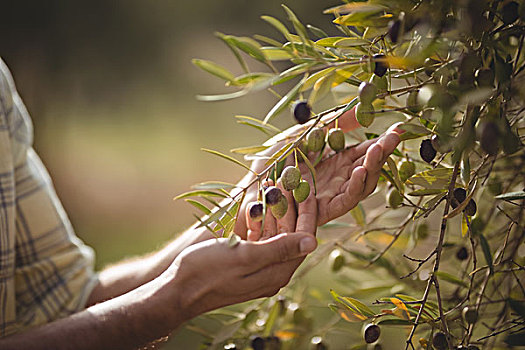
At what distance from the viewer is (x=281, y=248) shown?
579 mm

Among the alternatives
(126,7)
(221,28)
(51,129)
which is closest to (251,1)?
(221,28)

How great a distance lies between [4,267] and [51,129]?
3587mm

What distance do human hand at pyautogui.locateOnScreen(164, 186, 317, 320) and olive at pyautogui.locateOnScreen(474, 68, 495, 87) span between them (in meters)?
0.22

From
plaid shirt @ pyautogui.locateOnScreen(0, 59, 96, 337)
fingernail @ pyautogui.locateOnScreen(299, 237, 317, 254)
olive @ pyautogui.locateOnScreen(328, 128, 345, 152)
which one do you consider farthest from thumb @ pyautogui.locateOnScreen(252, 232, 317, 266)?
plaid shirt @ pyautogui.locateOnScreen(0, 59, 96, 337)

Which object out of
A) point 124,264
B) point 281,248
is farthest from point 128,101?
point 281,248

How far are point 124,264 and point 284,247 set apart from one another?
0.66m

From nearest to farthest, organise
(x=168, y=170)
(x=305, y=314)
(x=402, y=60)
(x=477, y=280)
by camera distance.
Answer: (x=402, y=60) < (x=477, y=280) < (x=305, y=314) < (x=168, y=170)

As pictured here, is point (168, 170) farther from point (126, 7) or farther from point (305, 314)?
point (305, 314)

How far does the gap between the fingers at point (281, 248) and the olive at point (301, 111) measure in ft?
0.39

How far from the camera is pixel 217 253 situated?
61 cm

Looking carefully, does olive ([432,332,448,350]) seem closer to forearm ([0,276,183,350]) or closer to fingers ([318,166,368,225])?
fingers ([318,166,368,225])

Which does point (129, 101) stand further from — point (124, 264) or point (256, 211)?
point (256, 211)

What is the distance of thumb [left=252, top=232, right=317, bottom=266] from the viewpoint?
1.86ft

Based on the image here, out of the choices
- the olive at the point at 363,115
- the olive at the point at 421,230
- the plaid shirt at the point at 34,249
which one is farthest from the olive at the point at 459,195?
the plaid shirt at the point at 34,249
